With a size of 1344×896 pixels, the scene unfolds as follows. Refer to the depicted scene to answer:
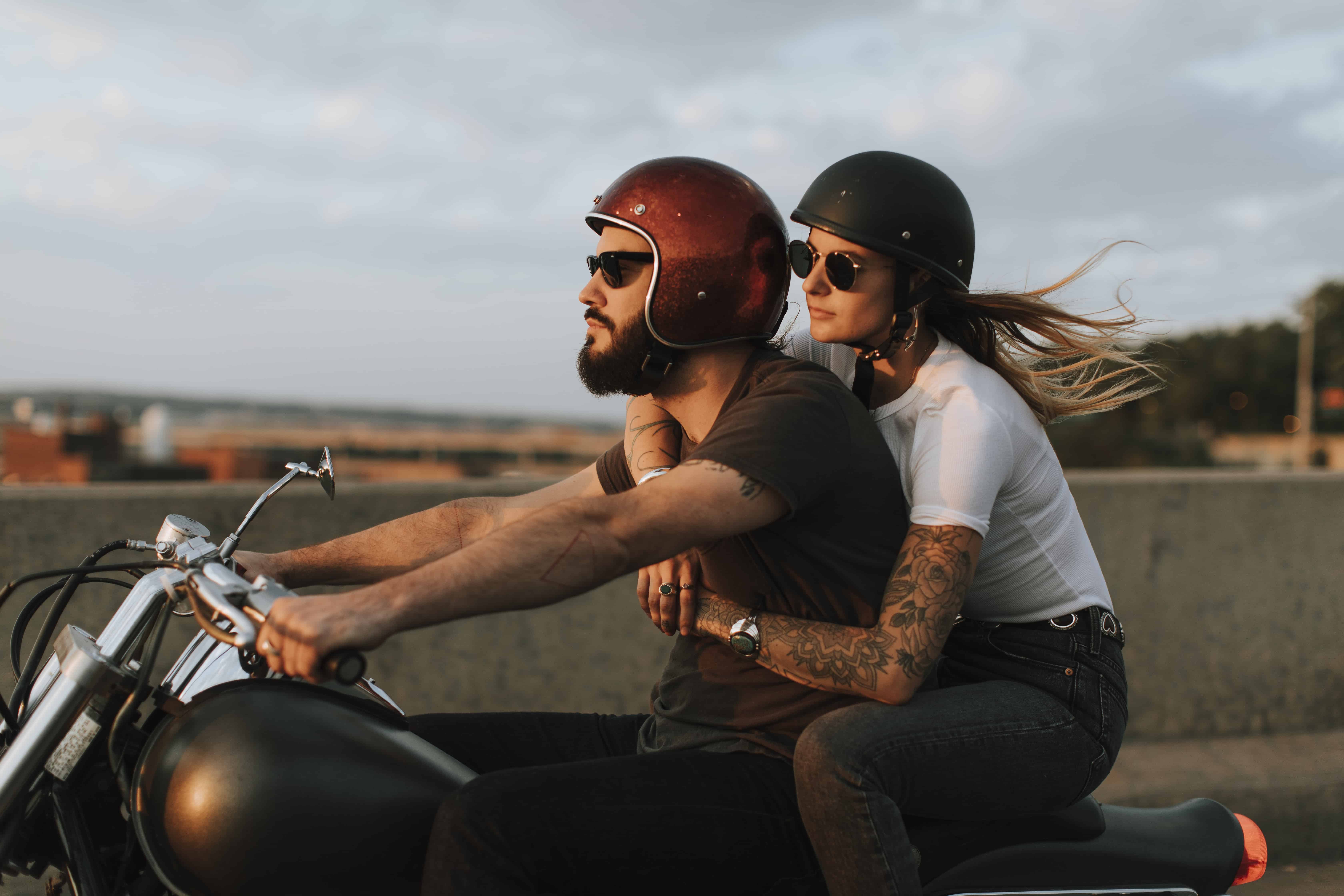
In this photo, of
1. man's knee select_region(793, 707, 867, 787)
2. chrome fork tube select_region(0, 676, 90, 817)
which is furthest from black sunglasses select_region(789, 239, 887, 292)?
chrome fork tube select_region(0, 676, 90, 817)

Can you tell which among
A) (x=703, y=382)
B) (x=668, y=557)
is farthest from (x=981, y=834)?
(x=703, y=382)

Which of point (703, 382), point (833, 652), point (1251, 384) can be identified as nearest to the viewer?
point (833, 652)

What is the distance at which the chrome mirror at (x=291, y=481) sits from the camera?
2023 mm

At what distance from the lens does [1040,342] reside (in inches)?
115

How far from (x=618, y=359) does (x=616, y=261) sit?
0.73 feet

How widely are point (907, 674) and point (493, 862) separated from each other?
2.77 feet

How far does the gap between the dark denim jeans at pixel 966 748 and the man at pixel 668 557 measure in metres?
0.12

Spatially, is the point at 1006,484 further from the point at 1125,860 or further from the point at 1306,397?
the point at 1306,397

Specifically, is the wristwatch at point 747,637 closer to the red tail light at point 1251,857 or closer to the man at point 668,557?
the man at point 668,557

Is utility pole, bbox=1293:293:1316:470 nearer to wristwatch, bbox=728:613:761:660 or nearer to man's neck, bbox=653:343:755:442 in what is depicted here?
man's neck, bbox=653:343:755:442

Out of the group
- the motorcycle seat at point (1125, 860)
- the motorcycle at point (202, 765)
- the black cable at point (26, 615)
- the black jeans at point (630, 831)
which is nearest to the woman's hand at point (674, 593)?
the black jeans at point (630, 831)

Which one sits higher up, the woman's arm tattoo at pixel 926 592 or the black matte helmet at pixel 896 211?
the black matte helmet at pixel 896 211

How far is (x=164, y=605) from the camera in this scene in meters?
1.83

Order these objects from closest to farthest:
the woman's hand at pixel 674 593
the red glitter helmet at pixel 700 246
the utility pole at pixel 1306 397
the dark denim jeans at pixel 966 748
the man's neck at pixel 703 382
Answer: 1. the dark denim jeans at pixel 966 748
2. the woman's hand at pixel 674 593
3. the red glitter helmet at pixel 700 246
4. the man's neck at pixel 703 382
5. the utility pole at pixel 1306 397
